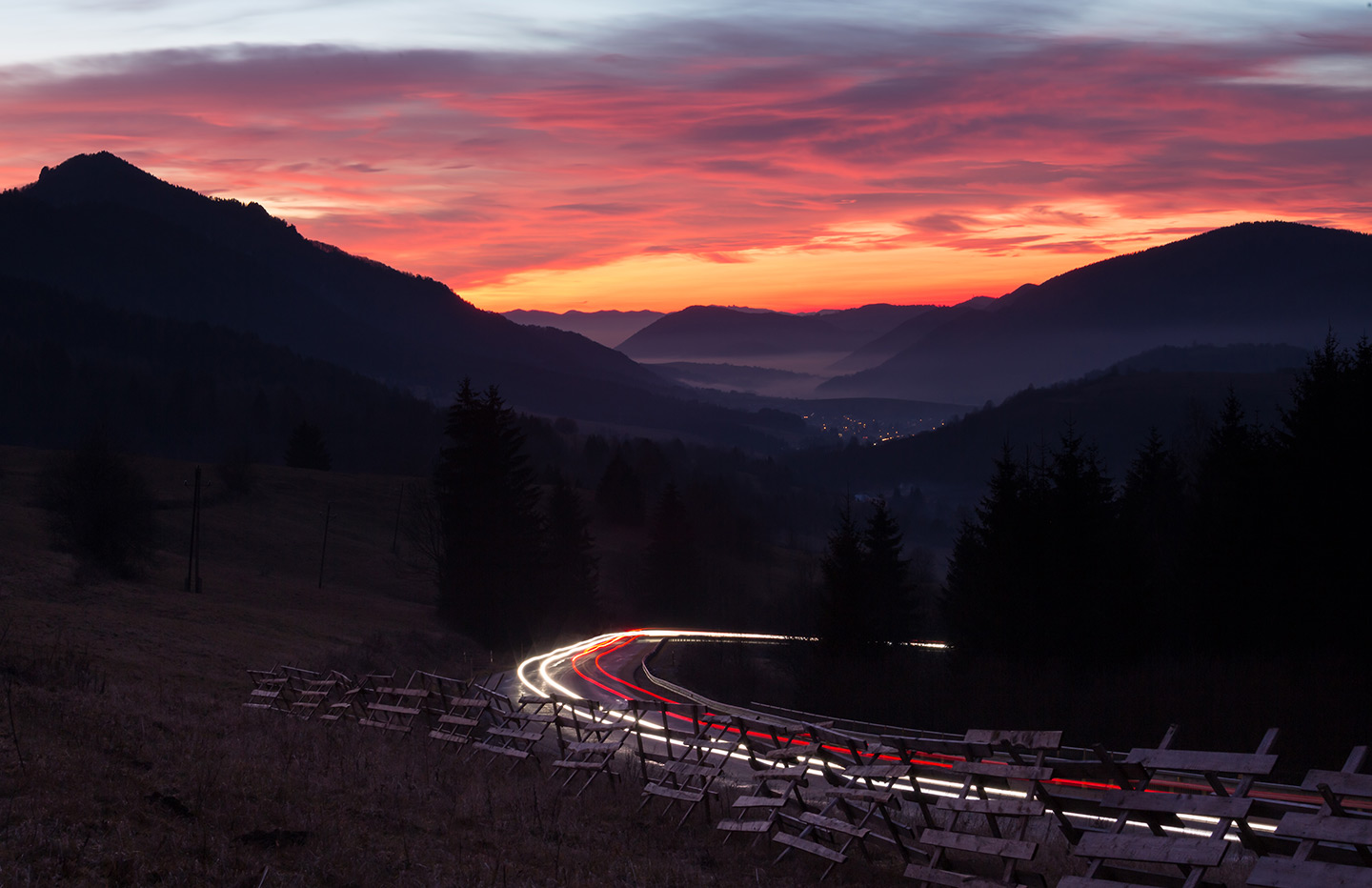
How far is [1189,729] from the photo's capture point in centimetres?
2739

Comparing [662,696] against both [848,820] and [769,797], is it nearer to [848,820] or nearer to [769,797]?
[769,797]

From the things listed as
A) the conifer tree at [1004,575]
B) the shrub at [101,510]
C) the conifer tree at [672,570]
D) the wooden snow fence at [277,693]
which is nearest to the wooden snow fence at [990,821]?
the wooden snow fence at [277,693]

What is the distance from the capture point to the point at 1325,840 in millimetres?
8875

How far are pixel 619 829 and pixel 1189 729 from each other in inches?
707

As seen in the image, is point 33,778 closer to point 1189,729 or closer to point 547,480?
point 1189,729

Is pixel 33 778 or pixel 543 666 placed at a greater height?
pixel 33 778

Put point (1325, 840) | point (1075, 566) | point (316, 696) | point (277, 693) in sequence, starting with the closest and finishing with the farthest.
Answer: point (1325, 840)
point (316, 696)
point (277, 693)
point (1075, 566)

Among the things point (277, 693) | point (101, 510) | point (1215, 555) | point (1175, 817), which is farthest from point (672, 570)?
point (1175, 817)

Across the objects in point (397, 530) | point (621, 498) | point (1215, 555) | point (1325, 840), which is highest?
point (1325, 840)

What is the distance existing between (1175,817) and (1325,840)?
2158mm

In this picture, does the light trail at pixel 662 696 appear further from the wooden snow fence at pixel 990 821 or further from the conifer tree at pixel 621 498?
the conifer tree at pixel 621 498

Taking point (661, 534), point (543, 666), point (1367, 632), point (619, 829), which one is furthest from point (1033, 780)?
point (661, 534)

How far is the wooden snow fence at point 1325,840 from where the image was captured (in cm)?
857

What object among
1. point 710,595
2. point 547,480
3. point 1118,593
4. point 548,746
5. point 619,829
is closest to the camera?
point 619,829
